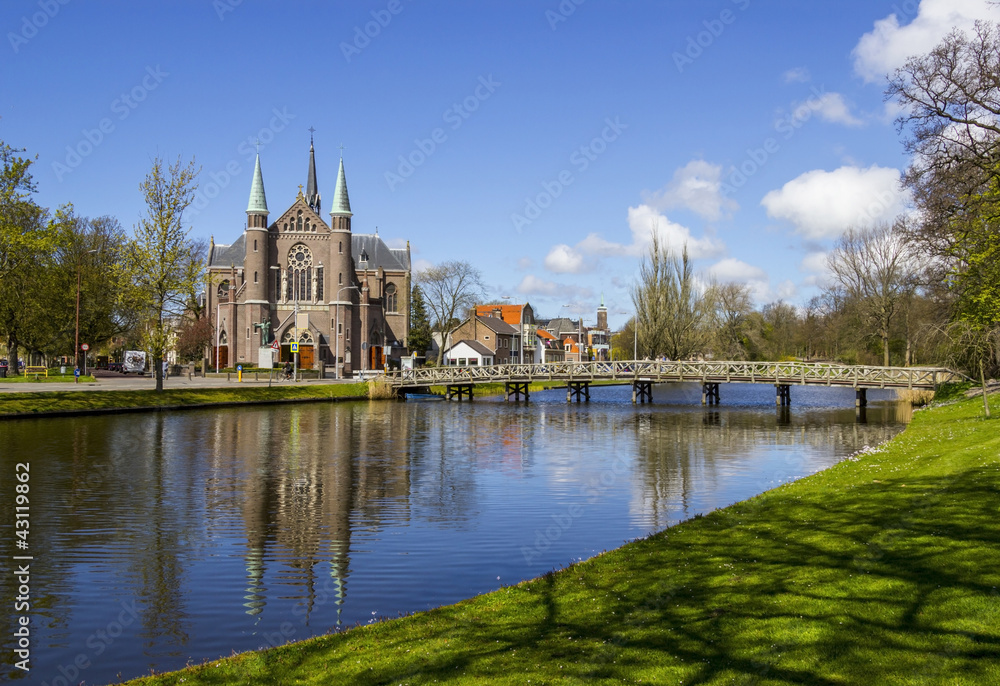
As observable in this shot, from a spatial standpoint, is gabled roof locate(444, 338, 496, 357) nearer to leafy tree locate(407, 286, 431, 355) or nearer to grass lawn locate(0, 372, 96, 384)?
leafy tree locate(407, 286, 431, 355)

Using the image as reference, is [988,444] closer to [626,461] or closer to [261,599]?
[626,461]

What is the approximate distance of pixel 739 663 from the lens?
6.90 m

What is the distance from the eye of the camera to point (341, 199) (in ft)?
266

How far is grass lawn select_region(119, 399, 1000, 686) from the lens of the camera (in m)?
6.83

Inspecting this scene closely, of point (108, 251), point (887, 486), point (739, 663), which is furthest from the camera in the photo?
point (108, 251)

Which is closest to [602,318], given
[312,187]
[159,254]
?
[312,187]

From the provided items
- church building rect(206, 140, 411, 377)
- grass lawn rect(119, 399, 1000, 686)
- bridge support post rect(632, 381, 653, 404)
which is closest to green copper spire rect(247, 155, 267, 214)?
church building rect(206, 140, 411, 377)

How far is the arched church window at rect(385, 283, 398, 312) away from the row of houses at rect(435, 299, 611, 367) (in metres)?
7.20

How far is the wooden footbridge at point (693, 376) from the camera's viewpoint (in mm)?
50094

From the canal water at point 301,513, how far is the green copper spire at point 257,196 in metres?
46.6

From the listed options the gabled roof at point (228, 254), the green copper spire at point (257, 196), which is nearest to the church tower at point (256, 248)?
the green copper spire at point (257, 196)

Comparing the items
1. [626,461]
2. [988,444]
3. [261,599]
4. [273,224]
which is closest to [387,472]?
[626,461]

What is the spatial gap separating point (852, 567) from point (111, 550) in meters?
11.8

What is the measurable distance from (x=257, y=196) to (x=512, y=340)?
131 feet
